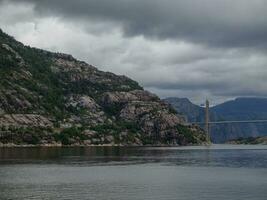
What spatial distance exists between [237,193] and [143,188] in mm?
18679

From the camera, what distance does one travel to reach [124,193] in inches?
4043

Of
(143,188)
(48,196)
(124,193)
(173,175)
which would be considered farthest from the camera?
(173,175)

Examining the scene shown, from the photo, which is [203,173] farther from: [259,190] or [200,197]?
[200,197]

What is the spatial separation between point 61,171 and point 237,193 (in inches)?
2349

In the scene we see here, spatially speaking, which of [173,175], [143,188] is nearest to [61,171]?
[173,175]

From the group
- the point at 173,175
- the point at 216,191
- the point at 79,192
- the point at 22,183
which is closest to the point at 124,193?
the point at 79,192

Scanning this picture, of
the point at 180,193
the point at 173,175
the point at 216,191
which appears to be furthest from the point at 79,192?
the point at 173,175

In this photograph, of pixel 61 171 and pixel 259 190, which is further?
pixel 61 171

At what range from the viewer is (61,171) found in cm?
14950

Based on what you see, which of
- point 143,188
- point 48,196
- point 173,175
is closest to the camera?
point 48,196

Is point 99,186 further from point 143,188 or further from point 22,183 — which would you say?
point 22,183

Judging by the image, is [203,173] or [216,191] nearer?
[216,191]

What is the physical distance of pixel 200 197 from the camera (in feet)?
319

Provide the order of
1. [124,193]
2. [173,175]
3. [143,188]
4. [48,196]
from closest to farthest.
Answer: [48,196], [124,193], [143,188], [173,175]
